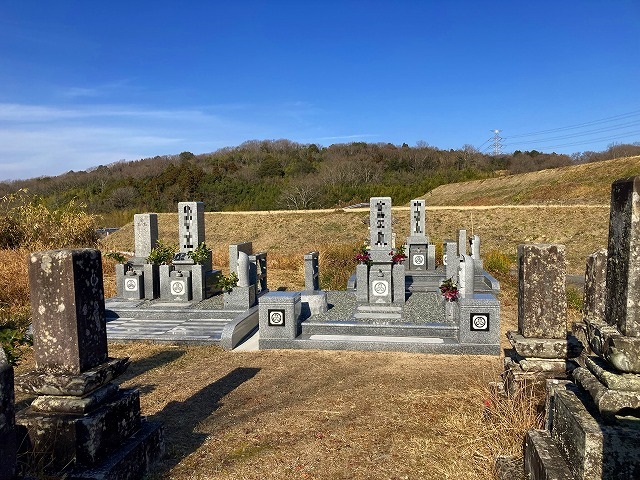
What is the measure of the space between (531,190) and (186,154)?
2431 inches

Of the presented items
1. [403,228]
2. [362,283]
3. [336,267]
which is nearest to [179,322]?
[362,283]

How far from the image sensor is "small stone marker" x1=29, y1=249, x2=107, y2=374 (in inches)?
138

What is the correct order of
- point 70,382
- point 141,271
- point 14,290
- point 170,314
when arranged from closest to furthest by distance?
1. point 70,382
2. point 170,314
3. point 14,290
4. point 141,271

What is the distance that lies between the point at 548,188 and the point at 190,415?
1716 inches

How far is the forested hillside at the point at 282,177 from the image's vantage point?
5212cm

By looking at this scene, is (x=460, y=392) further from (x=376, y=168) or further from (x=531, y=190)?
(x=376, y=168)

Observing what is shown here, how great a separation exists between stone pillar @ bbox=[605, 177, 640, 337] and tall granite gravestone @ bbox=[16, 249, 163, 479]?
3.75m

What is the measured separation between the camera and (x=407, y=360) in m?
8.00

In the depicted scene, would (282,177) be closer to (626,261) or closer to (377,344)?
(377,344)

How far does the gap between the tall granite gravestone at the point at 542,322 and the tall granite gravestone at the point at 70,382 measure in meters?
3.87

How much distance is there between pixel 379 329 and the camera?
358 inches

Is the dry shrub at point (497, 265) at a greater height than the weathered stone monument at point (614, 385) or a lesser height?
lesser

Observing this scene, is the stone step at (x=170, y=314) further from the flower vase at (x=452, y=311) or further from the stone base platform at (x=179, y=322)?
the flower vase at (x=452, y=311)

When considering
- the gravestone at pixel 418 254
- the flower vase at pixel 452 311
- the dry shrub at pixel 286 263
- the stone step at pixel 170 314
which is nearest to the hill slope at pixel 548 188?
the gravestone at pixel 418 254
